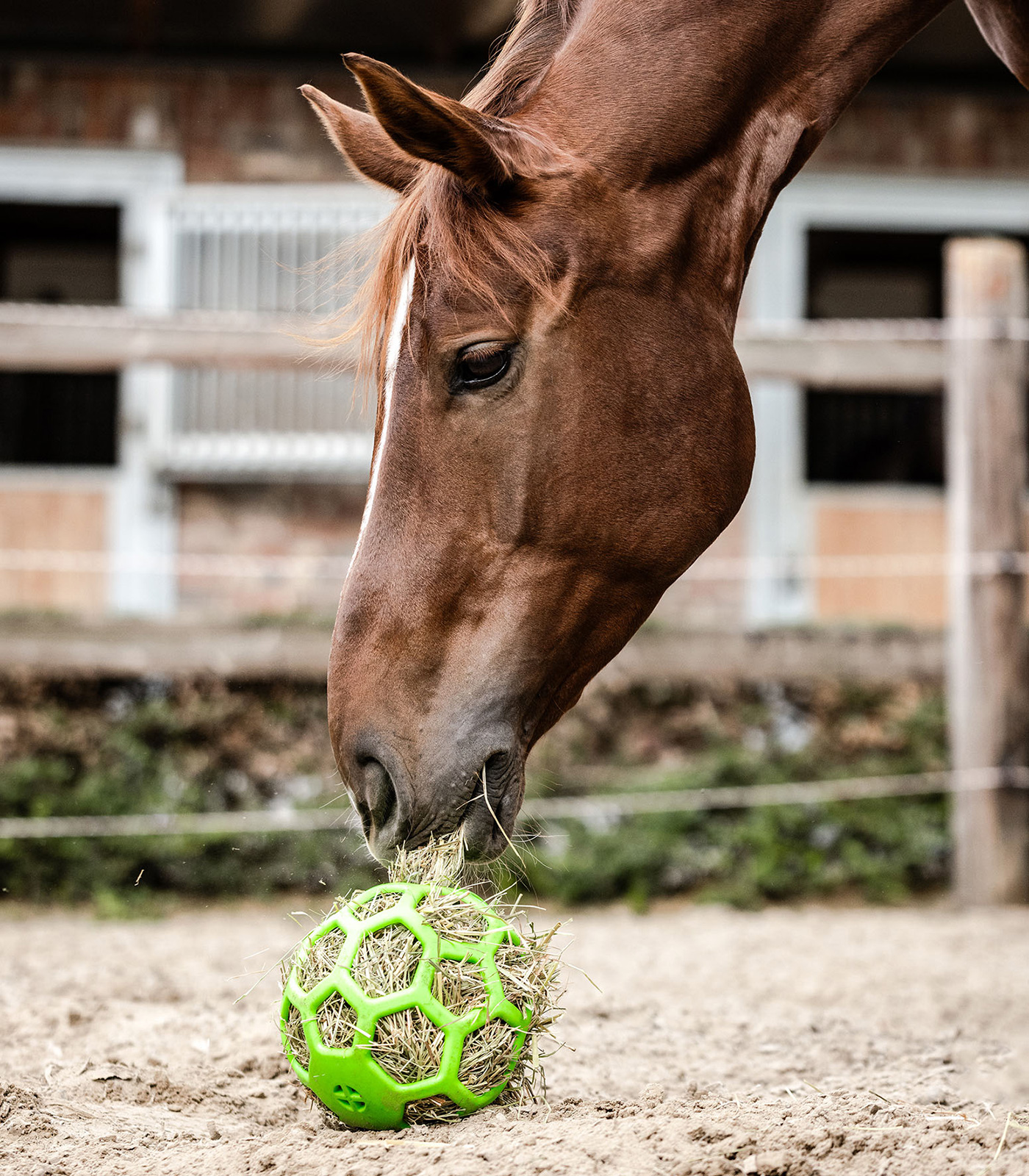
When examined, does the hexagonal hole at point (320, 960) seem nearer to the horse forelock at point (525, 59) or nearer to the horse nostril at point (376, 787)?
the horse nostril at point (376, 787)

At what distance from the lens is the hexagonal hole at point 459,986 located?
1.71 metres

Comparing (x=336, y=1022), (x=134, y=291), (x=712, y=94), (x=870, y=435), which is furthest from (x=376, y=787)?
(x=870, y=435)

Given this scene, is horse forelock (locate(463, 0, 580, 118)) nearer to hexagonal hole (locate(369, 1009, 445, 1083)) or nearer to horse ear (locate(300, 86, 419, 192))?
horse ear (locate(300, 86, 419, 192))

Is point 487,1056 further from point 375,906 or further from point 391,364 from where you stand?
point 391,364

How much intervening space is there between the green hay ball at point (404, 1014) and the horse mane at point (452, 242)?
80 centimetres

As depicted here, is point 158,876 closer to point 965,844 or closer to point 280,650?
point 280,650

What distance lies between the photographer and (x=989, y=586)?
4188 millimetres

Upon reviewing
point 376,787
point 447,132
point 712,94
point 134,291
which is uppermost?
point 134,291

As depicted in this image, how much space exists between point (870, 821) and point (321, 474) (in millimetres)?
2998

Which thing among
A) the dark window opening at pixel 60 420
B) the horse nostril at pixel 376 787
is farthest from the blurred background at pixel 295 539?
the horse nostril at pixel 376 787

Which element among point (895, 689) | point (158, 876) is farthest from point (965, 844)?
point (158, 876)

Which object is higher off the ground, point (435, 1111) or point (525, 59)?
point (525, 59)

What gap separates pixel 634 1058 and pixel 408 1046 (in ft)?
2.57

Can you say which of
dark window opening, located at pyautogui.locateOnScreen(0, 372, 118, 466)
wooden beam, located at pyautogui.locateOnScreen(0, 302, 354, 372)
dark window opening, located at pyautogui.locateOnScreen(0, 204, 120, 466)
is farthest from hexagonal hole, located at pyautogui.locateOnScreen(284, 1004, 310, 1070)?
dark window opening, located at pyautogui.locateOnScreen(0, 372, 118, 466)
